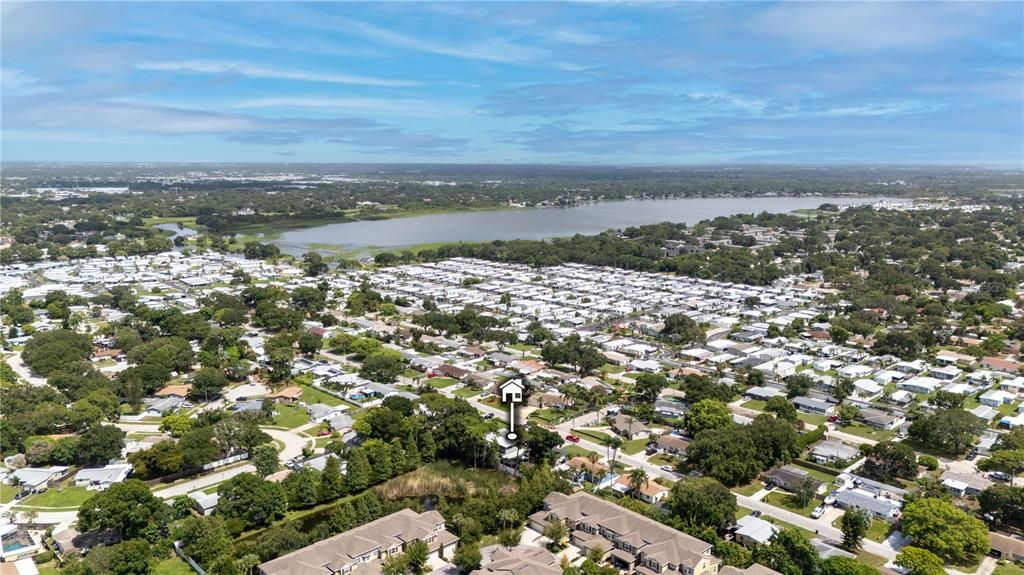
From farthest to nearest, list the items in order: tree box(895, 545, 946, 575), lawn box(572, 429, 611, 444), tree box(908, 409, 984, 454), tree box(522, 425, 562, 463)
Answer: lawn box(572, 429, 611, 444) → tree box(908, 409, 984, 454) → tree box(522, 425, 562, 463) → tree box(895, 545, 946, 575)

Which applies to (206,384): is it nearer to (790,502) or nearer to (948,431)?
(790,502)

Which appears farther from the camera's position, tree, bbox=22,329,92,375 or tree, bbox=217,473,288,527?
tree, bbox=22,329,92,375

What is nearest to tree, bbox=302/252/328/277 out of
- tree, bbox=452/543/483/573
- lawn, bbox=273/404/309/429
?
lawn, bbox=273/404/309/429

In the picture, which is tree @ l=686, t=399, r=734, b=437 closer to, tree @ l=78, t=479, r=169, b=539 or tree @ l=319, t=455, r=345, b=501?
tree @ l=319, t=455, r=345, b=501

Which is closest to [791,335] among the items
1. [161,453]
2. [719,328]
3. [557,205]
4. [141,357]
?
[719,328]

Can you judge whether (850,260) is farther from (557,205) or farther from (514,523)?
(557,205)

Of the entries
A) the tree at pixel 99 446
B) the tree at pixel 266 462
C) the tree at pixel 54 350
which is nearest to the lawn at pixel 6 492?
the tree at pixel 99 446

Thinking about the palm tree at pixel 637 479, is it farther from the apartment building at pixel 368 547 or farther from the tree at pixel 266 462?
the tree at pixel 266 462
